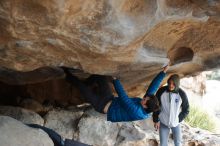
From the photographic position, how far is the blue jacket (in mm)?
6016

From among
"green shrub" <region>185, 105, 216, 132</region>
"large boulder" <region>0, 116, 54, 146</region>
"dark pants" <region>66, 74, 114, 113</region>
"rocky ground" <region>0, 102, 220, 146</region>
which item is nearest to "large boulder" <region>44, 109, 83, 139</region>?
"rocky ground" <region>0, 102, 220, 146</region>

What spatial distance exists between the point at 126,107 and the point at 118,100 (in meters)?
0.19

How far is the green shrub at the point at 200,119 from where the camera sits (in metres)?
12.9

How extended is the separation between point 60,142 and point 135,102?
155 centimetres

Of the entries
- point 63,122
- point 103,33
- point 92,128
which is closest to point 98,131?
point 92,128

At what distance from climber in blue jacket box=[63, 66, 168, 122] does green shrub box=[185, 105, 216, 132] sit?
6794mm

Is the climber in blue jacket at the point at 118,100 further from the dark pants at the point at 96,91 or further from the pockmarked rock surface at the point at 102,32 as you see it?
the pockmarked rock surface at the point at 102,32

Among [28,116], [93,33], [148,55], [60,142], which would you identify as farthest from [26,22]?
[28,116]

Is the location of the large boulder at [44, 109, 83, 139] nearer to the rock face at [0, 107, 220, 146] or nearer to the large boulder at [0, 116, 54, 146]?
the rock face at [0, 107, 220, 146]

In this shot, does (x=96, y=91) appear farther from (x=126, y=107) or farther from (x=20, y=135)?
(x=20, y=135)

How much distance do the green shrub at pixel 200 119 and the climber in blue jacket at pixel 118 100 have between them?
679cm

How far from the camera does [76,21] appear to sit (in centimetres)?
473

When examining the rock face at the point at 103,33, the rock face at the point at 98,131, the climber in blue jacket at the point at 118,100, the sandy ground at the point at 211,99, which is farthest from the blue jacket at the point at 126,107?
the sandy ground at the point at 211,99

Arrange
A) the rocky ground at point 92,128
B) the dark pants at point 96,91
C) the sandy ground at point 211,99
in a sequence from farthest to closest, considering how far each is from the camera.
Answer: the sandy ground at point 211,99 → the rocky ground at point 92,128 → the dark pants at point 96,91
